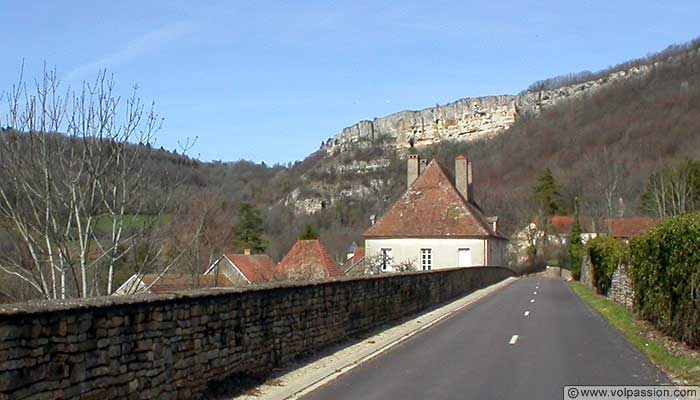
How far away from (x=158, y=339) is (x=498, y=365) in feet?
20.0

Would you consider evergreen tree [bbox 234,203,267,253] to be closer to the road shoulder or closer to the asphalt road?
the road shoulder

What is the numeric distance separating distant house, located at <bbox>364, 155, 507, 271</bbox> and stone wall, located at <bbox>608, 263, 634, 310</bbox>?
2581cm

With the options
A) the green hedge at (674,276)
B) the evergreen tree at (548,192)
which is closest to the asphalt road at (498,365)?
the green hedge at (674,276)

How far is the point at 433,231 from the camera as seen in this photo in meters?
58.7

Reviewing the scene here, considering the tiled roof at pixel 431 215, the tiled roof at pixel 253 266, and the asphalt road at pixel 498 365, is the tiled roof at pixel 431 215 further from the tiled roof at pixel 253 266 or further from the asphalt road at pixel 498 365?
the asphalt road at pixel 498 365

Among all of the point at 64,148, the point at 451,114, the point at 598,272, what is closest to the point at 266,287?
the point at 64,148

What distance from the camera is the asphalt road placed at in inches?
436

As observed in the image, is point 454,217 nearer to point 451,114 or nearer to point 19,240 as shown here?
point 19,240

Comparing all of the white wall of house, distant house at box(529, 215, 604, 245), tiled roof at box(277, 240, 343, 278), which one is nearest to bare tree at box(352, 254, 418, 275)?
tiled roof at box(277, 240, 343, 278)

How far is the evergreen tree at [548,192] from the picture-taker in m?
108

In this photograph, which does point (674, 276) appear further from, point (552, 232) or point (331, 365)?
point (552, 232)

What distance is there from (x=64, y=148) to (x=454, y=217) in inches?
1707

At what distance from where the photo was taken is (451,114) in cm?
19025

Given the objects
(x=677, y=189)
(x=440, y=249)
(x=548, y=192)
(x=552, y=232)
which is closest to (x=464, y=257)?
(x=440, y=249)
